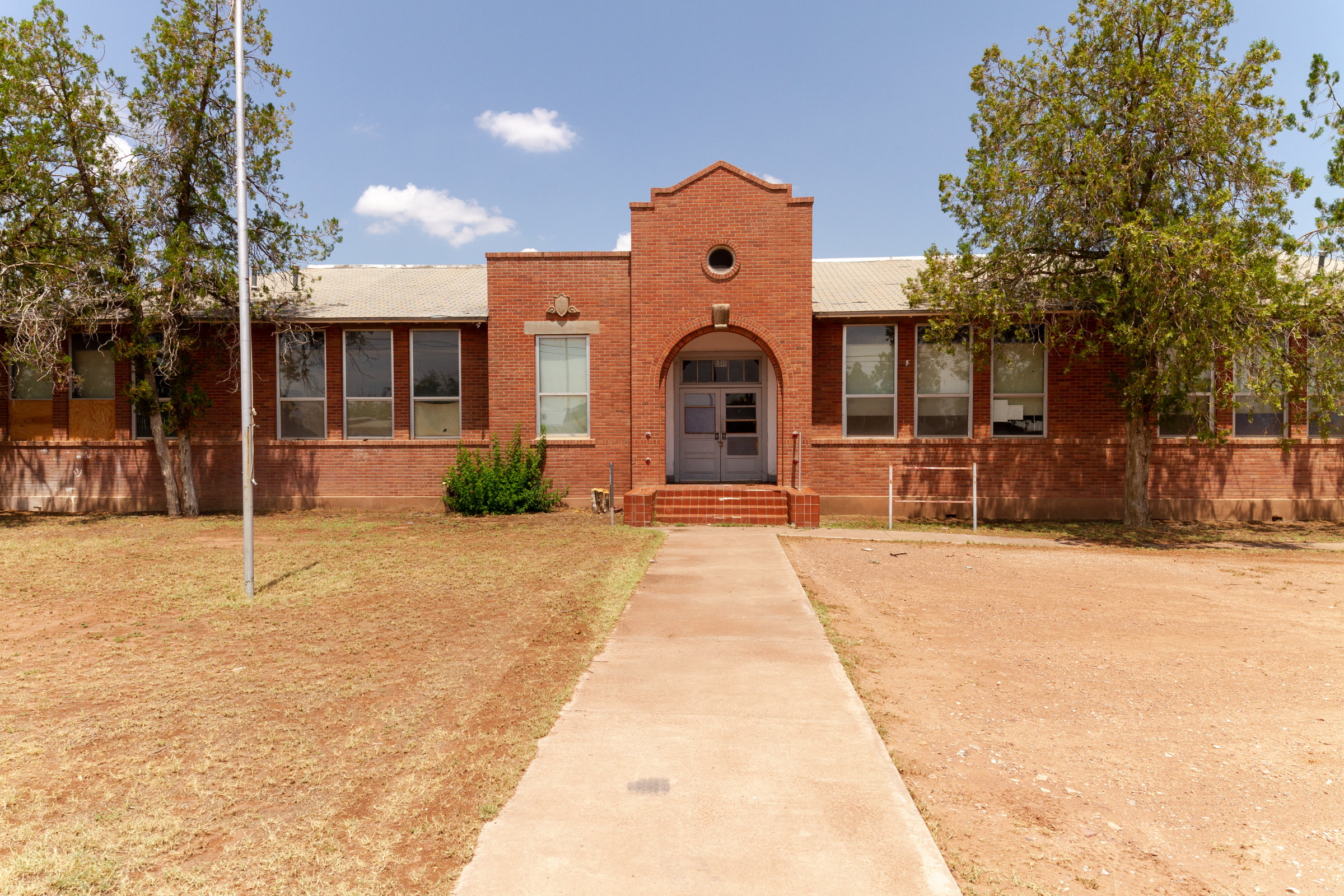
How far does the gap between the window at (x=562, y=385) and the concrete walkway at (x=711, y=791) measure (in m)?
9.84

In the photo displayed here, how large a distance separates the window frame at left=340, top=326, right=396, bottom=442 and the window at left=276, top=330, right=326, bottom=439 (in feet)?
1.29

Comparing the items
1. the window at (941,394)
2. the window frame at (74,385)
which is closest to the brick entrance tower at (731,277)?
the window at (941,394)

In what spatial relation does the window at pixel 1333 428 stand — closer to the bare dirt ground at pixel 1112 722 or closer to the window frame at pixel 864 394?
the window frame at pixel 864 394

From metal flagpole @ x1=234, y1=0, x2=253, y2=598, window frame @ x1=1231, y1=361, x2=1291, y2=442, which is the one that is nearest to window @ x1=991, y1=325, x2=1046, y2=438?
window frame @ x1=1231, y1=361, x2=1291, y2=442

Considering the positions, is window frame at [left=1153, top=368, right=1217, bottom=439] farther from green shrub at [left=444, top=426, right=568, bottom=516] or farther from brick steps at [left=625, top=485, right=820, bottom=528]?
green shrub at [left=444, top=426, right=568, bottom=516]

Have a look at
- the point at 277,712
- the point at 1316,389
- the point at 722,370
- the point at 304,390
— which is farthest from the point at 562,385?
the point at 1316,389

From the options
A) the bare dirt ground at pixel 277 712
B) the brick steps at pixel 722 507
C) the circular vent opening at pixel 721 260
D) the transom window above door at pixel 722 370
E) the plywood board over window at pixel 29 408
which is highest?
the circular vent opening at pixel 721 260

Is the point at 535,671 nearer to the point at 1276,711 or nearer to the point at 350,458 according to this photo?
the point at 1276,711

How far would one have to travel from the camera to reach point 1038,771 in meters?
3.87

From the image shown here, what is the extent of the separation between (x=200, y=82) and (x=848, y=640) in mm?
15139

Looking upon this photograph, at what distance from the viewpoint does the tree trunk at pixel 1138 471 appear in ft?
45.0

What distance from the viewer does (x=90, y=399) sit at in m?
16.2

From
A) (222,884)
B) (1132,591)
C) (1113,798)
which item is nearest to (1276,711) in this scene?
(1113,798)

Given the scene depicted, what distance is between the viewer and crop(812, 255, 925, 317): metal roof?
14906 mm
